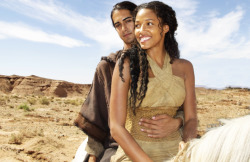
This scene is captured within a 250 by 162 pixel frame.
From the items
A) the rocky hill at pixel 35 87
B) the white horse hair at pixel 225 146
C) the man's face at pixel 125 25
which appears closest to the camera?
the white horse hair at pixel 225 146

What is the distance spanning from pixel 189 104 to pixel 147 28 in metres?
0.68

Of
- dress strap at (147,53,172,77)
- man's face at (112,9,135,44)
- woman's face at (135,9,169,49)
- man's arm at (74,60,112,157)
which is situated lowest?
man's arm at (74,60,112,157)

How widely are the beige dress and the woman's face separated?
125 millimetres

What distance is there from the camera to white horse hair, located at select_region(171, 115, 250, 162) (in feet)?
3.17

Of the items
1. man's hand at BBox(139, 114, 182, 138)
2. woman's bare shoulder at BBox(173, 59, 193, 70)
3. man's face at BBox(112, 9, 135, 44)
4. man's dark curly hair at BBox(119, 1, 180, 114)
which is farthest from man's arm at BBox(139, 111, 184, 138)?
man's face at BBox(112, 9, 135, 44)

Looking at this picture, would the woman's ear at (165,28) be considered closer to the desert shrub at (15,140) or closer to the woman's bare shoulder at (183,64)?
the woman's bare shoulder at (183,64)

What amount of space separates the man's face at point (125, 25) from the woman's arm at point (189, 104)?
735 mm

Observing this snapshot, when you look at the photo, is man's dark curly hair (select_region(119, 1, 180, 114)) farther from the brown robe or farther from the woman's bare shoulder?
the brown robe

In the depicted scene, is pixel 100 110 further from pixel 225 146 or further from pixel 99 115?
pixel 225 146

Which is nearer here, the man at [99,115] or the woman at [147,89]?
the woman at [147,89]

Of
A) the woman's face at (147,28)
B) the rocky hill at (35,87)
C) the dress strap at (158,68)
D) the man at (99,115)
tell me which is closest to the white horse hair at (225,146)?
the dress strap at (158,68)

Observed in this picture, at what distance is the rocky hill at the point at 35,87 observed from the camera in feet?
146

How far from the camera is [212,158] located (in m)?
1.03

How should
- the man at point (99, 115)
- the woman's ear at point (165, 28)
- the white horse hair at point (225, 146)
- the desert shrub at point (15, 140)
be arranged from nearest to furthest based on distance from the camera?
the white horse hair at point (225, 146) < the woman's ear at point (165, 28) < the man at point (99, 115) < the desert shrub at point (15, 140)
